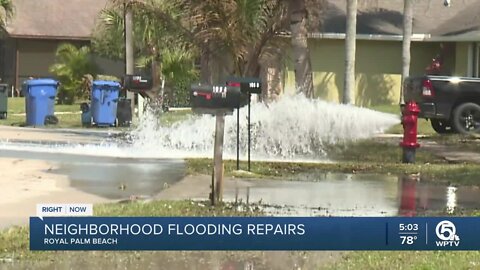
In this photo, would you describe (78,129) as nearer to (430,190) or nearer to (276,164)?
(276,164)

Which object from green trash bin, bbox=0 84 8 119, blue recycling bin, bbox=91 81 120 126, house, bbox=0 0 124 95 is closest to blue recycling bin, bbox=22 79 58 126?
blue recycling bin, bbox=91 81 120 126

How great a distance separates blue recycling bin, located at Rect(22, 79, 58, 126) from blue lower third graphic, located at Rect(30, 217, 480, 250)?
53.9ft

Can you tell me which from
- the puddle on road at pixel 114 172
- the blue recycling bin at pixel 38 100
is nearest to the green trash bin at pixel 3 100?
the blue recycling bin at pixel 38 100

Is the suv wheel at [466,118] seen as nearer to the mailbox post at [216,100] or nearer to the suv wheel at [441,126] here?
the suv wheel at [441,126]

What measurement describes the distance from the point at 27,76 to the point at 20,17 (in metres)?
2.59

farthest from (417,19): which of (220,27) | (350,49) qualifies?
(220,27)

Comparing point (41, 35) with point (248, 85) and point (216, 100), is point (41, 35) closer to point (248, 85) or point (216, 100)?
point (248, 85)

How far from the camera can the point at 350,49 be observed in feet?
86.0

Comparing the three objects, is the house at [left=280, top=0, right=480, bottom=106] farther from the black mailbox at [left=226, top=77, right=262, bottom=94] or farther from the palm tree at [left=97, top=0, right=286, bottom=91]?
the black mailbox at [left=226, top=77, right=262, bottom=94]

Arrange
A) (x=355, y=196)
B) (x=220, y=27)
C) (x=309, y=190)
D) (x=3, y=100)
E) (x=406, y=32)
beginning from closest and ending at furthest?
(x=355, y=196)
(x=309, y=190)
(x=220, y=27)
(x=3, y=100)
(x=406, y=32)

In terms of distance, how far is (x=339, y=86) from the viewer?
3008cm

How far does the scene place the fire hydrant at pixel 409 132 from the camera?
47.8 ft

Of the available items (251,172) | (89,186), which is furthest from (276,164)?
(89,186)

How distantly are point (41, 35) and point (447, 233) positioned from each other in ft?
104
